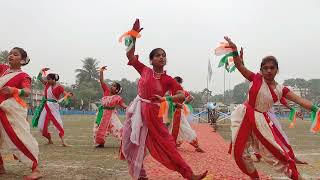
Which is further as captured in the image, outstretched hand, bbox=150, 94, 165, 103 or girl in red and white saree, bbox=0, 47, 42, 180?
girl in red and white saree, bbox=0, 47, 42, 180

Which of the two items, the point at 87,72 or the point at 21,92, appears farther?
the point at 87,72

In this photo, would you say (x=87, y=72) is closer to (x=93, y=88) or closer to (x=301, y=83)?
(x=93, y=88)

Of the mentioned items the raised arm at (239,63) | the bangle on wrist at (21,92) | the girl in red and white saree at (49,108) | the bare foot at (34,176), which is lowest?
the bare foot at (34,176)

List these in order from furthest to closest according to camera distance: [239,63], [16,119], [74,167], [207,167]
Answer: [207,167] → [74,167] → [16,119] → [239,63]

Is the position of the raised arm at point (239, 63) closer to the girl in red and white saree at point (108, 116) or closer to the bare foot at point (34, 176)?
the bare foot at point (34, 176)

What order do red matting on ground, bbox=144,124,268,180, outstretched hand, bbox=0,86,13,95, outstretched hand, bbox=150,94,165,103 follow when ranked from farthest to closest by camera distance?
red matting on ground, bbox=144,124,268,180, outstretched hand, bbox=0,86,13,95, outstretched hand, bbox=150,94,165,103

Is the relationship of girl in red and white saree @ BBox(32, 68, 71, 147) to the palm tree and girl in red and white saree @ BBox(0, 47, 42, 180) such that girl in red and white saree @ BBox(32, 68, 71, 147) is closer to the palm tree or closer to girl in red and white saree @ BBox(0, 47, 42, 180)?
girl in red and white saree @ BBox(0, 47, 42, 180)

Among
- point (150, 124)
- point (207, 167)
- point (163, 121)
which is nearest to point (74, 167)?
point (150, 124)

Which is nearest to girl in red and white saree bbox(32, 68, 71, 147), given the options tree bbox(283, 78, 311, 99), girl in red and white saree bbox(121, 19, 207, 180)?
girl in red and white saree bbox(121, 19, 207, 180)

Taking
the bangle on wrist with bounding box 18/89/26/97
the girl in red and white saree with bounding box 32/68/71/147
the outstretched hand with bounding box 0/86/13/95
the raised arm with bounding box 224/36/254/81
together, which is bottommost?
the girl in red and white saree with bounding box 32/68/71/147

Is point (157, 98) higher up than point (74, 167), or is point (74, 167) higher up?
point (157, 98)

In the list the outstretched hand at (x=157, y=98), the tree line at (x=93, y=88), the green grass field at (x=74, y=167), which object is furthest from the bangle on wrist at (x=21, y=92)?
the tree line at (x=93, y=88)

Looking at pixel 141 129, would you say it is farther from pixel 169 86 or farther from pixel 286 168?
pixel 286 168

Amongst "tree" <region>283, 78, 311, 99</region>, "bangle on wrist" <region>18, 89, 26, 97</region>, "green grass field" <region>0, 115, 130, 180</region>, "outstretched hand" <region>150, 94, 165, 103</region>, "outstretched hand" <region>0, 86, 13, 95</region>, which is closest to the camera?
"outstretched hand" <region>150, 94, 165, 103</region>
